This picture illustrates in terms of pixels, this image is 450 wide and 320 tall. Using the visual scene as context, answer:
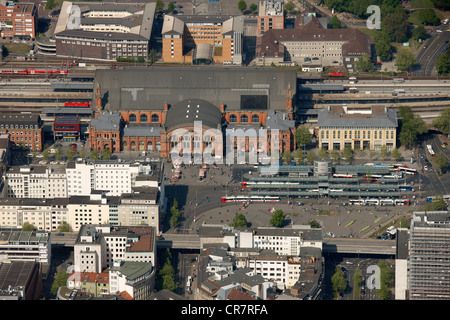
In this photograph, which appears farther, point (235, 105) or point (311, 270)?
point (235, 105)

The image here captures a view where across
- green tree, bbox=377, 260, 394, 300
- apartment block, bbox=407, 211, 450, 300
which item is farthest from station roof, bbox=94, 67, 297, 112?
apartment block, bbox=407, 211, 450, 300

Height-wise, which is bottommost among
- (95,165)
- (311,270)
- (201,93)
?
(311,270)

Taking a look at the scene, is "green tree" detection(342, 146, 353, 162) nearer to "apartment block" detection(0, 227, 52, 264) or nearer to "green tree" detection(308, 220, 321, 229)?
"green tree" detection(308, 220, 321, 229)

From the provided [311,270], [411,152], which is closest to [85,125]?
[411,152]

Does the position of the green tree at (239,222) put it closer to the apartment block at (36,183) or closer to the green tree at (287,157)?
the apartment block at (36,183)

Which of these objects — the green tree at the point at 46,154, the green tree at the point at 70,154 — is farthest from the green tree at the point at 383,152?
the green tree at the point at 46,154

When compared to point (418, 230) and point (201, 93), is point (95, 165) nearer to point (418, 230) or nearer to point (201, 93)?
point (201, 93)

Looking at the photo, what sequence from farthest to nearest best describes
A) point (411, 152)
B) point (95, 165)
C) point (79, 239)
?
1. point (411, 152)
2. point (95, 165)
3. point (79, 239)
